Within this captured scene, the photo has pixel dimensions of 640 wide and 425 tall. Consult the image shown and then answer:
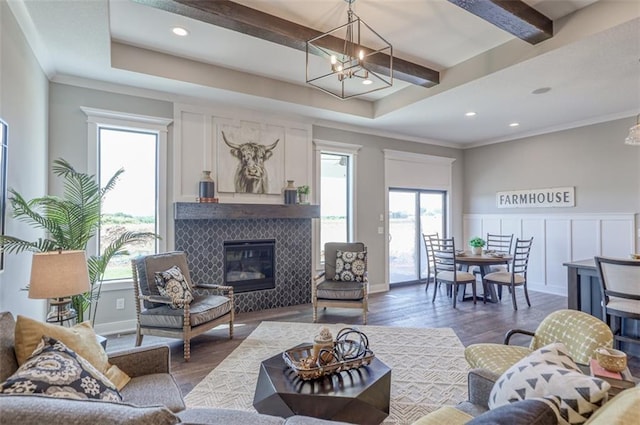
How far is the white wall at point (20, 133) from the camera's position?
238cm

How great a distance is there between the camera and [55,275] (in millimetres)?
2188

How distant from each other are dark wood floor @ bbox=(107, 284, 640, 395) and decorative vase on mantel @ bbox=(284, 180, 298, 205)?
1620 millimetres

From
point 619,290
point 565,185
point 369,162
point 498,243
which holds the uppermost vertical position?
point 369,162

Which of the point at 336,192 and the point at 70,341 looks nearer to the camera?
the point at 70,341

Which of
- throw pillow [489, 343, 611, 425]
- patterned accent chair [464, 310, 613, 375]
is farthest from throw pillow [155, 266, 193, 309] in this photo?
throw pillow [489, 343, 611, 425]

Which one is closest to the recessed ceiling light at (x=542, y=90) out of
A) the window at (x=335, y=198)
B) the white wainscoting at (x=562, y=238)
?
the white wainscoting at (x=562, y=238)

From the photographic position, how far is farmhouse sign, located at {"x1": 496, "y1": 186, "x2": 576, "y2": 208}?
5.85 m

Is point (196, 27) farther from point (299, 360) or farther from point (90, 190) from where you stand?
point (299, 360)

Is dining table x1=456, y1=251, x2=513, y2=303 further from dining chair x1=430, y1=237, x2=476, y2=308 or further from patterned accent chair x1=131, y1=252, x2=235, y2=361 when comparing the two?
patterned accent chair x1=131, y1=252, x2=235, y2=361

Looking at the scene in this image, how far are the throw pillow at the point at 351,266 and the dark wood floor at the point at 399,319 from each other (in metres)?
0.52

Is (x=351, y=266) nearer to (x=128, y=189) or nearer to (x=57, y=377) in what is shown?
(x=128, y=189)

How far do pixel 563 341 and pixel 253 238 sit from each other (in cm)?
383

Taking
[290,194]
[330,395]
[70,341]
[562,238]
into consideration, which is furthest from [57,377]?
[562,238]

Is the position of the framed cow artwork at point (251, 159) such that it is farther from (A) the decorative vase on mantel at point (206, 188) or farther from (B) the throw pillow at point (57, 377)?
(B) the throw pillow at point (57, 377)
